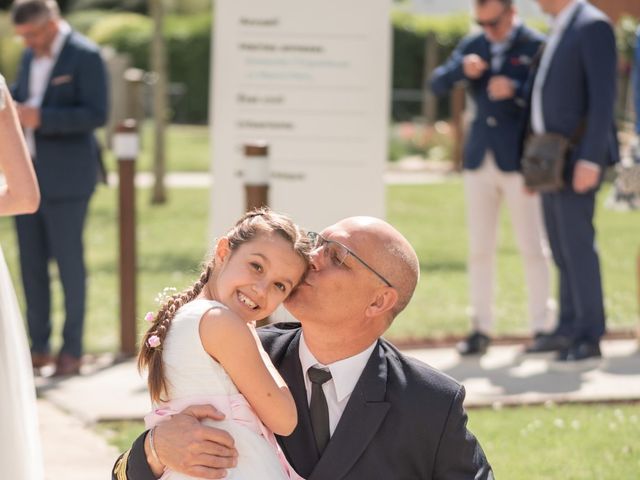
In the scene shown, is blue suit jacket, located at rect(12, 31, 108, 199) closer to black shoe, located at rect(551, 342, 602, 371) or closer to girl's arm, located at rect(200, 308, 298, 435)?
black shoe, located at rect(551, 342, 602, 371)

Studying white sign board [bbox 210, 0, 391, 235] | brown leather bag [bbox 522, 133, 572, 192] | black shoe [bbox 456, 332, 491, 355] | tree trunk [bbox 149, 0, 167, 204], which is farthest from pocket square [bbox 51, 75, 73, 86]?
tree trunk [bbox 149, 0, 167, 204]

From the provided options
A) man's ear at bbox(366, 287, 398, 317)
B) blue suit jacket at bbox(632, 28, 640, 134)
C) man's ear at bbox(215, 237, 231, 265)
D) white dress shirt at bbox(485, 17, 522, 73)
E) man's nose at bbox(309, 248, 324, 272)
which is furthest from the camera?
white dress shirt at bbox(485, 17, 522, 73)

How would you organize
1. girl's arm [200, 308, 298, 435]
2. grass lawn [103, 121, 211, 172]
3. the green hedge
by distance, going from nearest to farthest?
girl's arm [200, 308, 298, 435]
grass lawn [103, 121, 211, 172]
the green hedge

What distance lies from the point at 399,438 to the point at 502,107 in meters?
4.57

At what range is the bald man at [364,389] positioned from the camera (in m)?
3.59

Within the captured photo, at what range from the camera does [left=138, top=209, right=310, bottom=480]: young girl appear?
336cm

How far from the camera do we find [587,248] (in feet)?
24.3

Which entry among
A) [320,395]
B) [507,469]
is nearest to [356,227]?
[320,395]

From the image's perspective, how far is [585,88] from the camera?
741 cm

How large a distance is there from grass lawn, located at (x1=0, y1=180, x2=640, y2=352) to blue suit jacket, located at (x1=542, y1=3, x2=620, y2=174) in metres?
1.76

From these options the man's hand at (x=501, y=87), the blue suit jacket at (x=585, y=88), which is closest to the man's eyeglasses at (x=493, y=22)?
the man's hand at (x=501, y=87)

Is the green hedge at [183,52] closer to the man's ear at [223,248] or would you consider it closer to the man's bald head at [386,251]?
the man's bald head at [386,251]

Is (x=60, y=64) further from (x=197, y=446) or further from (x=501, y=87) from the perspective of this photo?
(x=197, y=446)

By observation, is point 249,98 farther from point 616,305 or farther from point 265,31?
point 616,305
